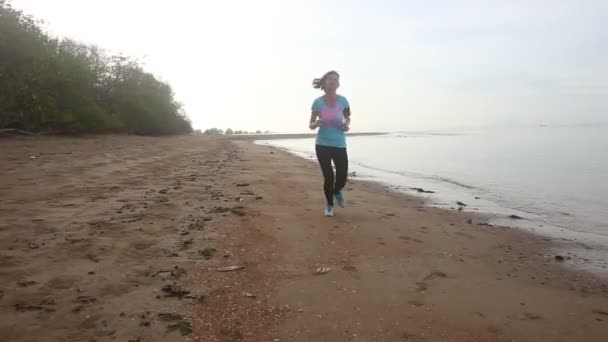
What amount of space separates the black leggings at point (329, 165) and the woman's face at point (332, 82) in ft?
2.77

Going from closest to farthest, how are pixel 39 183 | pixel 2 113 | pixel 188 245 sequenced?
pixel 188 245
pixel 39 183
pixel 2 113

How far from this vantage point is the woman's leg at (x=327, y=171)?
5.93 m

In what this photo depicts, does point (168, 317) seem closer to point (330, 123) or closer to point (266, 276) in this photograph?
point (266, 276)

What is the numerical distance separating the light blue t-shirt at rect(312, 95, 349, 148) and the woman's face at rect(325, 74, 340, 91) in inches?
7.7

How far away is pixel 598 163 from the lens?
14.5 m

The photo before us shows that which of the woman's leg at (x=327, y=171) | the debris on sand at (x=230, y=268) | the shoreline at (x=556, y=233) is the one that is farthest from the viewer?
the woman's leg at (x=327, y=171)

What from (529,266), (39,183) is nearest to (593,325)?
(529,266)

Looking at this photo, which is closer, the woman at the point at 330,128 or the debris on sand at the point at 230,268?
the debris on sand at the point at 230,268

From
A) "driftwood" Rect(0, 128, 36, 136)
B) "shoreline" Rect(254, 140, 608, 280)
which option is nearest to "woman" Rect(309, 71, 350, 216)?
"shoreline" Rect(254, 140, 608, 280)

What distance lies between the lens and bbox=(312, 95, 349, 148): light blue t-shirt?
6.03 meters

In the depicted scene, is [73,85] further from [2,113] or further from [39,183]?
[39,183]

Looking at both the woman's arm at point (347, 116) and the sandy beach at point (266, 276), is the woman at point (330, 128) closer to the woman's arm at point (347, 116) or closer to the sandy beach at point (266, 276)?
the woman's arm at point (347, 116)

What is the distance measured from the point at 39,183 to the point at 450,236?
6.03m

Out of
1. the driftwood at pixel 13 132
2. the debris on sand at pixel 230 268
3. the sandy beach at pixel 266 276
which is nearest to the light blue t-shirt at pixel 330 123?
the sandy beach at pixel 266 276
